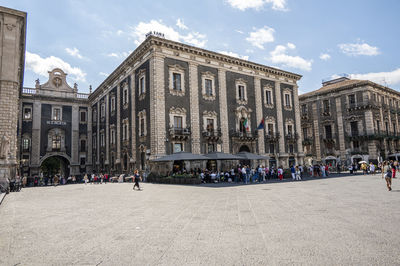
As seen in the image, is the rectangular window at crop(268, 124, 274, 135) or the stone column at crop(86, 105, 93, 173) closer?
the rectangular window at crop(268, 124, 274, 135)

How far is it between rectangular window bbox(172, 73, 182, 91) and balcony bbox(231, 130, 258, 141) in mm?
7805

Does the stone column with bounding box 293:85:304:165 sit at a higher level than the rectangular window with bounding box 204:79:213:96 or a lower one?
lower

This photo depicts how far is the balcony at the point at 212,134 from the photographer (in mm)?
28781

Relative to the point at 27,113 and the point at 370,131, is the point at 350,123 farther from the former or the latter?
the point at 27,113

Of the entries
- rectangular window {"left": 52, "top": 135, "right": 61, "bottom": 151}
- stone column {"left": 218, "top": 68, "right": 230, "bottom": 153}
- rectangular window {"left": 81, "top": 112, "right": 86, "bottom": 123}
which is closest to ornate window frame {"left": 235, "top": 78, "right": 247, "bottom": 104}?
stone column {"left": 218, "top": 68, "right": 230, "bottom": 153}

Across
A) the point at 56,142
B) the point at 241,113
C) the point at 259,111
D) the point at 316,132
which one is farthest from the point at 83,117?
the point at 316,132

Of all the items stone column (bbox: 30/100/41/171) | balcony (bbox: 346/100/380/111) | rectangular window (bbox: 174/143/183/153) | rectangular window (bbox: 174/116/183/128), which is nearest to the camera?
rectangular window (bbox: 174/143/183/153)

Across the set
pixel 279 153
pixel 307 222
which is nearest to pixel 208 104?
pixel 279 153

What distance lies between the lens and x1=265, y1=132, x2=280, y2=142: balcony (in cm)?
3428

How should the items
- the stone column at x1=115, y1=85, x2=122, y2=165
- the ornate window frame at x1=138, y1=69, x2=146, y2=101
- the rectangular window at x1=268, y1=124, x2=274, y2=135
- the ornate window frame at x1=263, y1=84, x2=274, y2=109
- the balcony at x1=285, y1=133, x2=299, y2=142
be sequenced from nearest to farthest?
1. the ornate window frame at x1=138, y1=69, x2=146, y2=101
2. the stone column at x1=115, y1=85, x2=122, y2=165
3. the rectangular window at x1=268, y1=124, x2=274, y2=135
4. the ornate window frame at x1=263, y1=84, x2=274, y2=109
5. the balcony at x1=285, y1=133, x2=299, y2=142

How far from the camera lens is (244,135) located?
31.7 meters

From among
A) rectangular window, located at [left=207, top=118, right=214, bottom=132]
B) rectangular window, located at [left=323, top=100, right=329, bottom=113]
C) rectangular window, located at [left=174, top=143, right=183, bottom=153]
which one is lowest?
rectangular window, located at [left=174, top=143, right=183, bottom=153]

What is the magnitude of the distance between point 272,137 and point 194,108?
1141cm

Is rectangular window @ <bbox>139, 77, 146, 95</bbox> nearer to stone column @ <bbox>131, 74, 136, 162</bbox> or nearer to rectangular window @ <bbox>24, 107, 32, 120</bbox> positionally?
stone column @ <bbox>131, 74, 136, 162</bbox>
